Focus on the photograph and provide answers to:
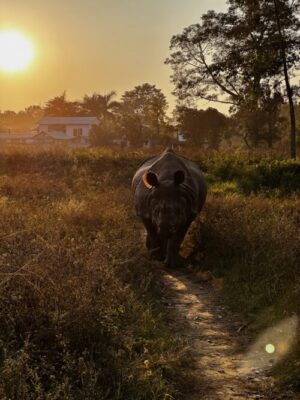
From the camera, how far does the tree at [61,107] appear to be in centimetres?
10760

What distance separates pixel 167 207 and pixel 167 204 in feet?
0.21

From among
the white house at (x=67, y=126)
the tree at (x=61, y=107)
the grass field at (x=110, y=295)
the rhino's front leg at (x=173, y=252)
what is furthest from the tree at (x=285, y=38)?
the tree at (x=61, y=107)

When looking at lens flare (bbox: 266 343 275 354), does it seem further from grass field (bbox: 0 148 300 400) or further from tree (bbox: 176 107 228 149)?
tree (bbox: 176 107 228 149)

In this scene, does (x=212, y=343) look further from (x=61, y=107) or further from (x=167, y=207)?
(x=61, y=107)

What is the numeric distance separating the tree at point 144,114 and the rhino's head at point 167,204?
109ft

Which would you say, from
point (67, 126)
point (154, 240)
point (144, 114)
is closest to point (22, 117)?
point (67, 126)

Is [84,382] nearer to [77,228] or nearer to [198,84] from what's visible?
[77,228]

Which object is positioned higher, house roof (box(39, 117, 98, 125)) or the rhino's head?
house roof (box(39, 117, 98, 125))

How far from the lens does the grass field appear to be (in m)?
4.24

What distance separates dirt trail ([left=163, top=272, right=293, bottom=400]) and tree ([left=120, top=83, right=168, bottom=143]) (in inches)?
1394

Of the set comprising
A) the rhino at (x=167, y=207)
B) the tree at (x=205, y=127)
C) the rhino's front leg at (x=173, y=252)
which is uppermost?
Answer: the tree at (x=205, y=127)

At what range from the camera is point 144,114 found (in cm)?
7631

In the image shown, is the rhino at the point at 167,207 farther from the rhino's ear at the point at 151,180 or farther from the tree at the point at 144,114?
the tree at the point at 144,114

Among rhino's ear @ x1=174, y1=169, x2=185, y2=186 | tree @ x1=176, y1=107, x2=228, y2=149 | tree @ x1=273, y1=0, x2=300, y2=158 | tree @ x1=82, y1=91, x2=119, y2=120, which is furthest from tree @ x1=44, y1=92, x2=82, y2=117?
rhino's ear @ x1=174, y1=169, x2=185, y2=186
